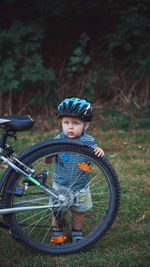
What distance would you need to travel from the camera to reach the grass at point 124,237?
7.40ft

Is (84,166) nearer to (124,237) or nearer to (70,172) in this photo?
(70,172)

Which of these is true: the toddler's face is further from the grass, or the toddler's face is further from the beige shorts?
the grass

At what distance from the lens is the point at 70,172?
238 cm

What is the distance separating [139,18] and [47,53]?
204 centimetres

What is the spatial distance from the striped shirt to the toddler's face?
0.10 m

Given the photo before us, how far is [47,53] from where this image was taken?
680 cm

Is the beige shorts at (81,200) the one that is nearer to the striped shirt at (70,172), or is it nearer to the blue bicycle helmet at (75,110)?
the striped shirt at (70,172)

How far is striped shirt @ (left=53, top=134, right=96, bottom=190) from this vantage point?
2.32 m

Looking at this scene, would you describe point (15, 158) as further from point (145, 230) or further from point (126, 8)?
point (126, 8)

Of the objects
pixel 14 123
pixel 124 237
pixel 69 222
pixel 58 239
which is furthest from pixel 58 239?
pixel 14 123

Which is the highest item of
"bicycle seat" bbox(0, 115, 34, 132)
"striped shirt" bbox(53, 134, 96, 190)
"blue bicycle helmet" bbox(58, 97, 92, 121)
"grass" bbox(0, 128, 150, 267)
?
"blue bicycle helmet" bbox(58, 97, 92, 121)

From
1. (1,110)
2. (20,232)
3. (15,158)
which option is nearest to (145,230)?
(20,232)

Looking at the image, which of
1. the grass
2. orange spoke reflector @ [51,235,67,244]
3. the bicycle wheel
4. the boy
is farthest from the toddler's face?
the grass

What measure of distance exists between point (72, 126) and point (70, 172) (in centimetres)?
35
